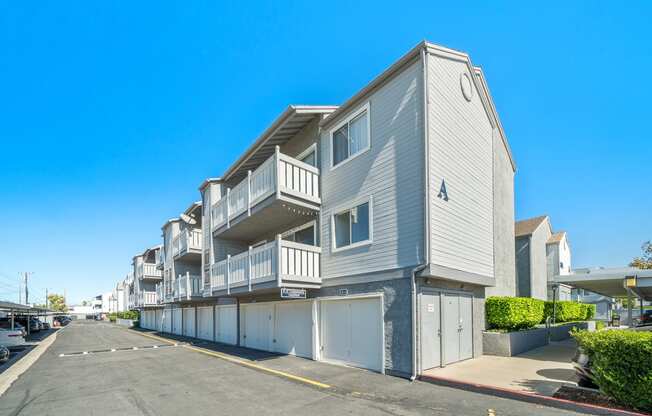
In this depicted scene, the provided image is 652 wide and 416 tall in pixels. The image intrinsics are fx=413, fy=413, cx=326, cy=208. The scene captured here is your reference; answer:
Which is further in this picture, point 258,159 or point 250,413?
point 258,159

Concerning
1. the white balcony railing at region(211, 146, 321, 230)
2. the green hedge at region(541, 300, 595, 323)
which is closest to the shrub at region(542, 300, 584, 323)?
the green hedge at region(541, 300, 595, 323)

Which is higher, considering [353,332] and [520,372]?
[353,332]

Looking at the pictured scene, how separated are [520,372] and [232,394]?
738 cm

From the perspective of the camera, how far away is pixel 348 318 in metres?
13.1

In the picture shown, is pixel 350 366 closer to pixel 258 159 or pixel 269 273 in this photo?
pixel 269 273

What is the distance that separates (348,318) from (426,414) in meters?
5.46

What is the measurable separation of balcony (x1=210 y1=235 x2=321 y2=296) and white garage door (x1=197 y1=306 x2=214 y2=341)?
31.8 ft

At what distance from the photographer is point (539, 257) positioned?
25.0 metres

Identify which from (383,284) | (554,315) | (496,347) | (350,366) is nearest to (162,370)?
(350,366)

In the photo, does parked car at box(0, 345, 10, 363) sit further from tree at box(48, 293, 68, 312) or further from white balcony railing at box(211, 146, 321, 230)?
tree at box(48, 293, 68, 312)

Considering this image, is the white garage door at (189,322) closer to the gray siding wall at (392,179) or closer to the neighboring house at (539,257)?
the gray siding wall at (392,179)

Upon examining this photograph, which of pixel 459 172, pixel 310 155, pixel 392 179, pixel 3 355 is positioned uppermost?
pixel 310 155

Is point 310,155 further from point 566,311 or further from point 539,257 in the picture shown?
point 539,257

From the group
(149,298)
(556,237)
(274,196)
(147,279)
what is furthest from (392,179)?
(147,279)
